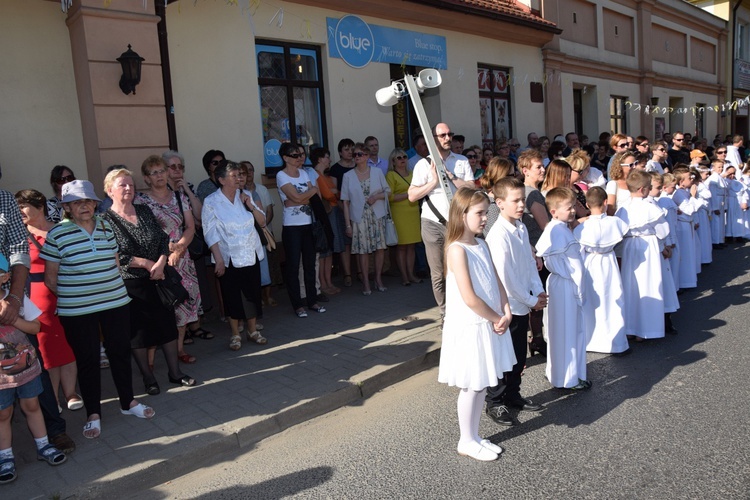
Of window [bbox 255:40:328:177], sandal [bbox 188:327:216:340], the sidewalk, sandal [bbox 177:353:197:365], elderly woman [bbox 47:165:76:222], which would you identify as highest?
window [bbox 255:40:328:177]

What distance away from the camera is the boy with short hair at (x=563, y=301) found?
469cm

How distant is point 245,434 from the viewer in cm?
422

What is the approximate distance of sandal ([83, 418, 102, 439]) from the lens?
4.23 meters

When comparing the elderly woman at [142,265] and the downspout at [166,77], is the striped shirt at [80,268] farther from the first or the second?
the downspout at [166,77]

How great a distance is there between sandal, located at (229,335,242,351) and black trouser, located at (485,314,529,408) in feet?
9.04

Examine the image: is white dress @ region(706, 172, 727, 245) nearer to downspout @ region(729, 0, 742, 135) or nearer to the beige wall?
the beige wall

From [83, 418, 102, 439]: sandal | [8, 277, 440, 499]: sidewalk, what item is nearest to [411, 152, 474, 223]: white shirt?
[8, 277, 440, 499]: sidewalk

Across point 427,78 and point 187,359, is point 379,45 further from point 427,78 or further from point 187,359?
point 187,359

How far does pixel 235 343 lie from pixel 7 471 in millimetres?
2521

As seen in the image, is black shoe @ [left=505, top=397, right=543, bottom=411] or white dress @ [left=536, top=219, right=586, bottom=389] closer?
black shoe @ [left=505, top=397, right=543, bottom=411]

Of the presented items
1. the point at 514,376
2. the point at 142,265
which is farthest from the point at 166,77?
the point at 514,376

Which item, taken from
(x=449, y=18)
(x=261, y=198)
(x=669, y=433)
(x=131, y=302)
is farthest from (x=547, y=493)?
(x=449, y=18)

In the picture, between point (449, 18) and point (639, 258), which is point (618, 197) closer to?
point (639, 258)

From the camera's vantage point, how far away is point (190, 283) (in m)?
5.62
